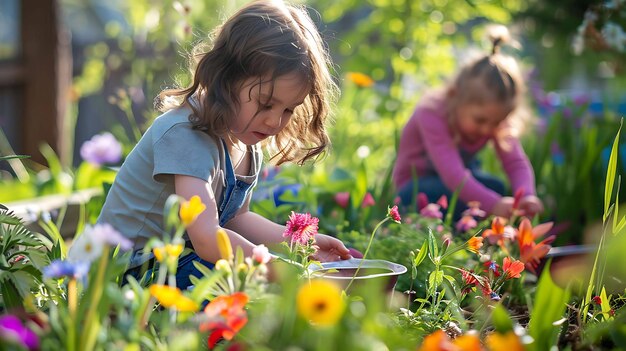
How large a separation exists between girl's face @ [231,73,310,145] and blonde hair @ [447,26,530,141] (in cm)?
139

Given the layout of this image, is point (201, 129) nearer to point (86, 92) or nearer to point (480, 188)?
point (480, 188)

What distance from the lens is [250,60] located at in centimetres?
167

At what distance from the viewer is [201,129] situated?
166cm

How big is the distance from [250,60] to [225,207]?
1.21ft

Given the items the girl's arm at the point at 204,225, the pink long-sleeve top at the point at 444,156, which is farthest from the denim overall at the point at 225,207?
the pink long-sleeve top at the point at 444,156

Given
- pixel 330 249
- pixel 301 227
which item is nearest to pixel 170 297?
pixel 301 227

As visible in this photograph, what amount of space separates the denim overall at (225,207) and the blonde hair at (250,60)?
111mm

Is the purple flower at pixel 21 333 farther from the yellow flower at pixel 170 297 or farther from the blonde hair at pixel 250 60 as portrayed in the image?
the blonde hair at pixel 250 60

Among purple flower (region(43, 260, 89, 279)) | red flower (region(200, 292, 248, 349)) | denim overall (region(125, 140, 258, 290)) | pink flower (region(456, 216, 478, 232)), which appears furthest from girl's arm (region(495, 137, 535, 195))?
purple flower (region(43, 260, 89, 279))

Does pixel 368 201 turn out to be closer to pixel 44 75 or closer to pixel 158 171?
pixel 158 171

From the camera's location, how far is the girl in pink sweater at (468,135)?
288 cm

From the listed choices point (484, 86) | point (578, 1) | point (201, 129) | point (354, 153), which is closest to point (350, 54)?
point (354, 153)

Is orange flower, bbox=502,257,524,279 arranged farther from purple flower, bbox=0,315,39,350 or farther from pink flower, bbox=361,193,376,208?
purple flower, bbox=0,315,39,350

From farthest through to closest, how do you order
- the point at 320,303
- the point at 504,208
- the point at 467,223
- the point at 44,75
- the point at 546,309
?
1. the point at 44,75
2. the point at 504,208
3. the point at 467,223
4. the point at 546,309
5. the point at 320,303
